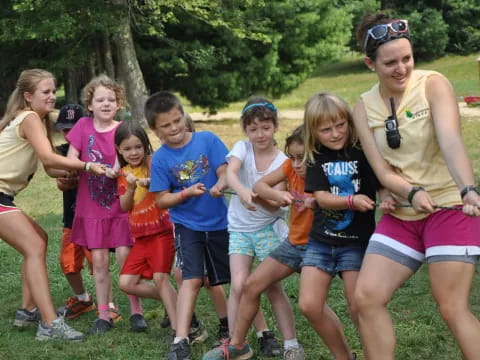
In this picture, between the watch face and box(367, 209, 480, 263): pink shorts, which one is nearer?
box(367, 209, 480, 263): pink shorts

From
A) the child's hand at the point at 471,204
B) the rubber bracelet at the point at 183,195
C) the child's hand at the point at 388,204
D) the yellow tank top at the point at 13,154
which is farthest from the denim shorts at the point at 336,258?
the yellow tank top at the point at 13,154

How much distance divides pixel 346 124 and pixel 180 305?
156 cm

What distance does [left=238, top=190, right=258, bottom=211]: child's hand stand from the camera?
4508 millimetres

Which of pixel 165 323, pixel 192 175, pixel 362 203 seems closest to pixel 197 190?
pixel 192 175

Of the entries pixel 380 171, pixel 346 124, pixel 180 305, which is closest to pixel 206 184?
pixel 180 305

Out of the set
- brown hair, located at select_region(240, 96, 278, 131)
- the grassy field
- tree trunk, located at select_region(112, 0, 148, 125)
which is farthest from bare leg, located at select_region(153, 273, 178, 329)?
tree trunk, located at select_region(112, 0, 148, 125)

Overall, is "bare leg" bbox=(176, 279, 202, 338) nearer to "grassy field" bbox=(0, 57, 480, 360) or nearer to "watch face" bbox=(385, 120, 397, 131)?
"grassy field" bbox=(0, 57, 480, 360)

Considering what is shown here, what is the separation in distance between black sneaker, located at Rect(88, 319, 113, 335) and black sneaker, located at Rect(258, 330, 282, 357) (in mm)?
1218

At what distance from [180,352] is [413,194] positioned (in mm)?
1881

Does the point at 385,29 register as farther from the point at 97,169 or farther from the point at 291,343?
the point at 97,169

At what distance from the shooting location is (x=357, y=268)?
13.5 ft

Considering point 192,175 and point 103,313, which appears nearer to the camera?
point 192,175

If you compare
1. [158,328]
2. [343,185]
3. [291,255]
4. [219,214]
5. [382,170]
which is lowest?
[158,328]

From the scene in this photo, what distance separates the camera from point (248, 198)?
14.8 ft
